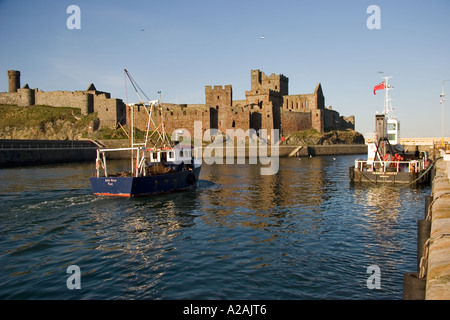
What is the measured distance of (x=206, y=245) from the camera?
1488cm

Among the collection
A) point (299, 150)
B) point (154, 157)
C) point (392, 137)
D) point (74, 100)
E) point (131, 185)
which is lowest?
point (131, 185)

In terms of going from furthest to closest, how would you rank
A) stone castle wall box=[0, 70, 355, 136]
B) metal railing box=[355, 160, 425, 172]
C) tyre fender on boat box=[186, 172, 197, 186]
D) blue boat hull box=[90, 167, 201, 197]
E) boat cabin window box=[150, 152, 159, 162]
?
stone castle wall box=[0, 70, 355, 136]
metal railing box=[355, 160, 425, 172]
boat cabin window box=[150, 152, 159, 162]
tyre fender on boat box=[186, 172, 197, 186]
blue boat hull box=[90, 167, 201, 197]

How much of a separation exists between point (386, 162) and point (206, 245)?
2355cm

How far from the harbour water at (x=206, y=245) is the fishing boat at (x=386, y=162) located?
6.11 m

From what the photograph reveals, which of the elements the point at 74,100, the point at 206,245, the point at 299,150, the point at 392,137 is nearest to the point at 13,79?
the point at 74,100

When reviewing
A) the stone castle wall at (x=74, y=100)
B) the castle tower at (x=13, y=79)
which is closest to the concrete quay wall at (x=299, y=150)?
the stone castle wall at (x=74, y=100)

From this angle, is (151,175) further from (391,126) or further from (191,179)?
(391,126)

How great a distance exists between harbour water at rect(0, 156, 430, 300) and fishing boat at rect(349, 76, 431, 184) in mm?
6109

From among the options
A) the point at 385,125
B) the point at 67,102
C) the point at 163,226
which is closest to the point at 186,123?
the point at 67,102

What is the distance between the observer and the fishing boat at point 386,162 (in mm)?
32750

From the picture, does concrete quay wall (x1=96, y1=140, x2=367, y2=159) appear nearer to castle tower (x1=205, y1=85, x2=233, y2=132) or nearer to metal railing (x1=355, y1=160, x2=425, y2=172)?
castle tower (x1=205, y1=85, x2=233, y2=132)

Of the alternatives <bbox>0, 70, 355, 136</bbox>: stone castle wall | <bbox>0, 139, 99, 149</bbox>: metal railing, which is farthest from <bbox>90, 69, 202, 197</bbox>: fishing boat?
<bbox>0, 70, 355, 136</bbox>: stone castle wall

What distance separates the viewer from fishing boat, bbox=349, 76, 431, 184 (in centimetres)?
3275
